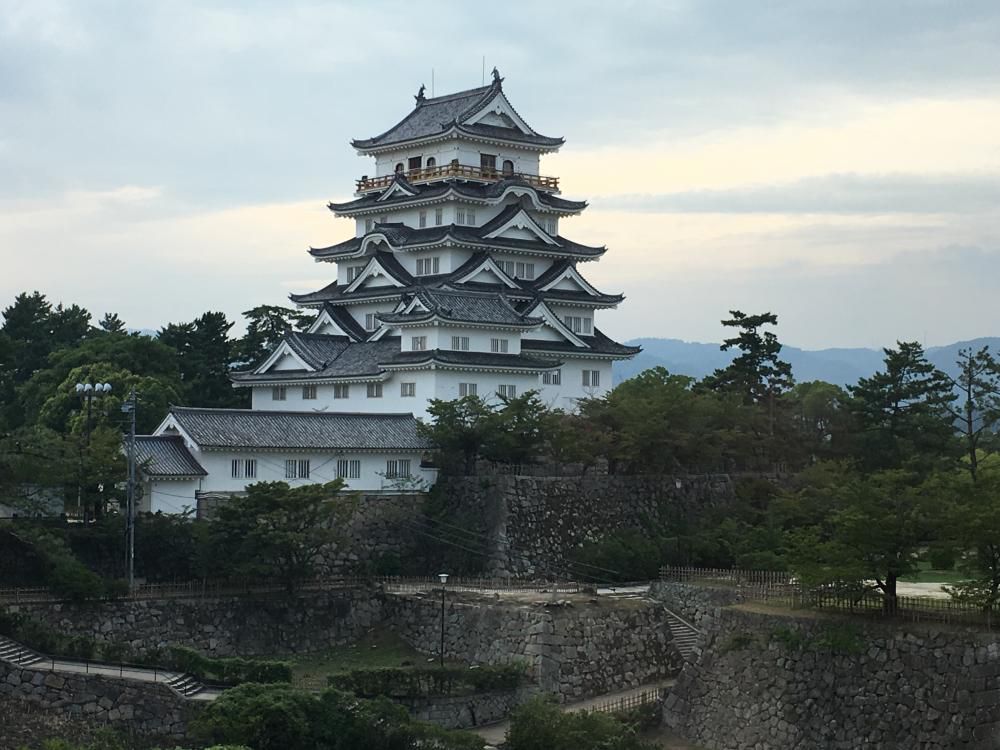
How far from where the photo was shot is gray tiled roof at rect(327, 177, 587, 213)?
63.1 m

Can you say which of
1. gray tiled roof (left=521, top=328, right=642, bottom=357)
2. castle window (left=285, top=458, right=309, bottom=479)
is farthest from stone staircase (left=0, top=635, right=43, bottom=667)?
gray tiled roof (left=521, top=328, right=642, bottom=357)

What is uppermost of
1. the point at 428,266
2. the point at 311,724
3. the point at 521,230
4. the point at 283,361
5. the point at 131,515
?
the point at 521,230

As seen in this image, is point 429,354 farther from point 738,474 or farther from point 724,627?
point 724,627

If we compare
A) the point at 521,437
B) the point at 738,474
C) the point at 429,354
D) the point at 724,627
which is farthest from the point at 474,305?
the point at 724,627

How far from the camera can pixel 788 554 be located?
41.3 meters

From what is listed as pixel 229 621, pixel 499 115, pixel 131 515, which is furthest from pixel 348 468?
pixel 499 115

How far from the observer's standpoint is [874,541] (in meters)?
37.8

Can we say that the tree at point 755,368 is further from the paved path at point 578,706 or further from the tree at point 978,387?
the paved path at point 578,706

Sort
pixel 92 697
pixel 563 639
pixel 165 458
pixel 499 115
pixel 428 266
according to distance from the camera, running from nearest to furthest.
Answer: pixel 92 697, pixel 563 639, pixel 165 458, pixel 428 266, pixel 499 115

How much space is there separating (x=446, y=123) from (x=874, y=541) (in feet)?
106

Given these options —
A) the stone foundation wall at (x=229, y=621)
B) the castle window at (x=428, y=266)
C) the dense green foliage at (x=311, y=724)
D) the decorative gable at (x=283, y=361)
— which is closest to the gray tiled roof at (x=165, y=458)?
the stone foundation wall at (x=229, y=621)

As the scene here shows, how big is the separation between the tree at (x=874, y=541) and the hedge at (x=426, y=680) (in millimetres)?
8137

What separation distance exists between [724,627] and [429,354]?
17.4 metres

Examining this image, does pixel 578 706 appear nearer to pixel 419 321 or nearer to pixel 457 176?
pixel 419 321
